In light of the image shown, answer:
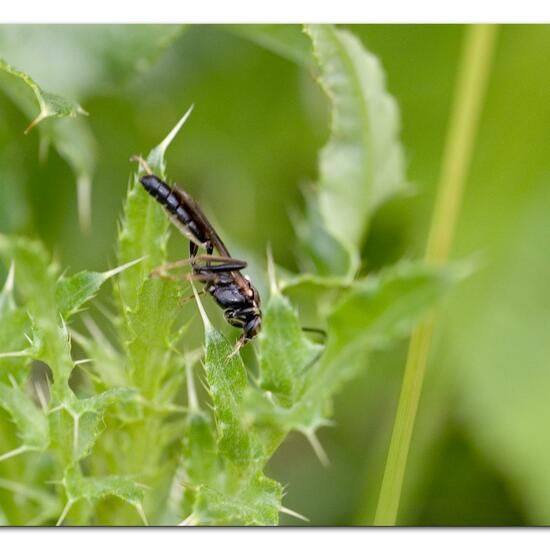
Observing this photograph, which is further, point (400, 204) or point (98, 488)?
point (400, 204)

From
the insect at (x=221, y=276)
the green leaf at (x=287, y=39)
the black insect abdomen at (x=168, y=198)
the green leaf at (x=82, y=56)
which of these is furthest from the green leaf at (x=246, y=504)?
the green leaf at (x=287, y=39)

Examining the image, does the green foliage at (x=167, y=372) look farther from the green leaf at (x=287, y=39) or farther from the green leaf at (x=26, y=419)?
the green leaf at (x=287, y=39)

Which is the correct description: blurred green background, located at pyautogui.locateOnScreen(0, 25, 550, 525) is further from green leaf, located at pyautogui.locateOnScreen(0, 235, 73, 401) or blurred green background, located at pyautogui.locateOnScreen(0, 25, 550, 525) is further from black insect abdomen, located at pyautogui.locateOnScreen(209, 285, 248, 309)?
green leaf, located at pyautogui.locateOnScreen(0, 235, 73, 401)

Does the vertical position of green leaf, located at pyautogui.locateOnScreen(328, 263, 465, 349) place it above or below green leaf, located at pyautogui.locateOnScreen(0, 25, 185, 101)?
below

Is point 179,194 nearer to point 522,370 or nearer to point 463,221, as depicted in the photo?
point 463,221

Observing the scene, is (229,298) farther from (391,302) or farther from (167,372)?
(391,302)

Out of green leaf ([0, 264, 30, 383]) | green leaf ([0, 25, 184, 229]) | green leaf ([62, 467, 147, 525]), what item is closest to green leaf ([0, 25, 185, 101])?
green leaf ([0, 25, 184, 229])

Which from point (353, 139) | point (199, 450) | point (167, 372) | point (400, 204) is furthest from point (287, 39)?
point (199, 450)
